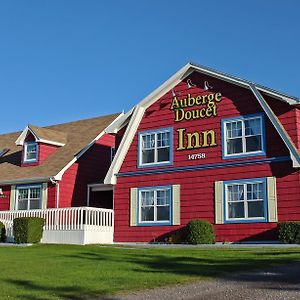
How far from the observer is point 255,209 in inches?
846

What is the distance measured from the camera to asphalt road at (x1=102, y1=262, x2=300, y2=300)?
8953mm

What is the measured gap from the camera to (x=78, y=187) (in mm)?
29266

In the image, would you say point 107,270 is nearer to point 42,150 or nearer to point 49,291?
point 49,291

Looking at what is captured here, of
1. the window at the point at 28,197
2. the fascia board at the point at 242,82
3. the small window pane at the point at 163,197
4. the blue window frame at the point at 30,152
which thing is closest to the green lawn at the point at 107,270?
the fascia board at the point at 242,82

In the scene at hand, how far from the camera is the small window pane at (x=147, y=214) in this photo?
2453 cm

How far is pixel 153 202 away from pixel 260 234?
18.5 ft

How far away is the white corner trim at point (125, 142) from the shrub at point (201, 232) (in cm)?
554

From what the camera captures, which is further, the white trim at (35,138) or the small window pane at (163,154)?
the white trim at (35,138)

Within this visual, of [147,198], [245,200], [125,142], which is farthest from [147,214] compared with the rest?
[245,200]

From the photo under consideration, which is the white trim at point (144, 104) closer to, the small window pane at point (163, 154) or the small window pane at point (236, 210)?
the small window pane at point (163, 154)

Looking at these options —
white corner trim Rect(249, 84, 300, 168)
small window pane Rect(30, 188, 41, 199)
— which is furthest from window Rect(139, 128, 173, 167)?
small window pane Rect(30, 188, 41, 199)

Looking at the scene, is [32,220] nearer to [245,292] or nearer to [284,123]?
[284,123]

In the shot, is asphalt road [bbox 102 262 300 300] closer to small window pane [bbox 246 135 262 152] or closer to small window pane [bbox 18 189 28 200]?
small window pane [bbox 246 135 262 152]

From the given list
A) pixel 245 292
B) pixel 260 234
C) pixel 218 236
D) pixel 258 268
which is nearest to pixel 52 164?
pixel 218 236
